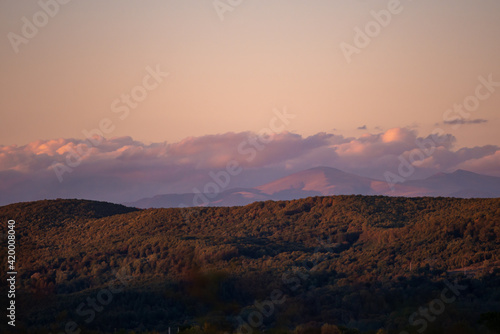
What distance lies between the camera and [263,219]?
114625 millimetres

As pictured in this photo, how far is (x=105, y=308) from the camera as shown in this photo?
70625 millimetres

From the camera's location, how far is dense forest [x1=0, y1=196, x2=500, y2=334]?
211 ft

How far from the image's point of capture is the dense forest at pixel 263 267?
64188 mm

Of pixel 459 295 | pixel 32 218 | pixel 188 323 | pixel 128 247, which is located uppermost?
pixel 32 218

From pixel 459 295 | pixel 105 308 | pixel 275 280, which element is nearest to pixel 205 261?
pixel 275 280

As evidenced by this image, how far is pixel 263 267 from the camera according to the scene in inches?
3497

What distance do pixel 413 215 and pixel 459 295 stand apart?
1436 inches

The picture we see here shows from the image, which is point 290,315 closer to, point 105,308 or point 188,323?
point 188,323

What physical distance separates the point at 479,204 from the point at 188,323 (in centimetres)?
5432

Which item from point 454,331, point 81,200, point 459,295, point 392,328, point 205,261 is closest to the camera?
point 454,331

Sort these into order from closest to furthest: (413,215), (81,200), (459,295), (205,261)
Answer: (459,295) < (205,261) < (413,215) < (81,200)

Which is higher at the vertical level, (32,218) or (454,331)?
(32,218)

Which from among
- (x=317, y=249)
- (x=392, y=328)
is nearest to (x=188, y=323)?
(x=392, y=328)

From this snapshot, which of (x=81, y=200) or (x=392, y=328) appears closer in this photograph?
(x=392, y=328)
